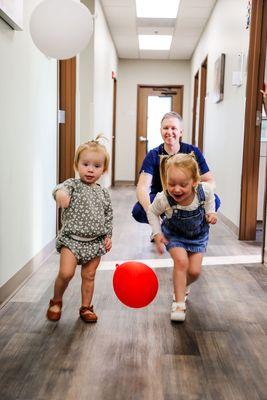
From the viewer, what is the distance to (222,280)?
8.45 feet

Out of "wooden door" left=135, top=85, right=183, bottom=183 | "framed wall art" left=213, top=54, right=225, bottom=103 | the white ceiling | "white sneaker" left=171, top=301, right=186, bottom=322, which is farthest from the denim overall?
"wooden door" left=135, top=85, right=183, bottom=183

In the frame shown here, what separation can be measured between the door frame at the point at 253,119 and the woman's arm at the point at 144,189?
1.31 m

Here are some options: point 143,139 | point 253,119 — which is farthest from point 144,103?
point 253,119

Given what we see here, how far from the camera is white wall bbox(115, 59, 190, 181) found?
30.7 ft

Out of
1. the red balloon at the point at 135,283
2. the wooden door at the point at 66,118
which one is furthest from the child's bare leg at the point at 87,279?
the wooden door at the point at 66,118

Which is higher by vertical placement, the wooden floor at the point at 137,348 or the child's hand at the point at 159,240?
the child's hand at the point at 159,240

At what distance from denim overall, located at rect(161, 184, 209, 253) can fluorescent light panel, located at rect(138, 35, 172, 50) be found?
620cm

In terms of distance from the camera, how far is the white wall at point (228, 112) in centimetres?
397

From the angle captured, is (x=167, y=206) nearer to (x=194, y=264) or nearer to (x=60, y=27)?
(x=194, y=264)

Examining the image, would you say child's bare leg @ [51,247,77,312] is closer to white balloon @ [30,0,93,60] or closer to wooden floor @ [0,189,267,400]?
wooden floor @ [0,189,267,400]

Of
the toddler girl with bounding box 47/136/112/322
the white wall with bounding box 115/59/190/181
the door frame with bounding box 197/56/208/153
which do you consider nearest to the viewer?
the toddler girl with bounding box 47/136/112/322

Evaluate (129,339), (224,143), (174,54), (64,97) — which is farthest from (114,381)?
(174,54)

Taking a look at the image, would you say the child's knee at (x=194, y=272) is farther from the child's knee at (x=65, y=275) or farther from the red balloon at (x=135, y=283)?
the child's knee at (x=65, y=275)

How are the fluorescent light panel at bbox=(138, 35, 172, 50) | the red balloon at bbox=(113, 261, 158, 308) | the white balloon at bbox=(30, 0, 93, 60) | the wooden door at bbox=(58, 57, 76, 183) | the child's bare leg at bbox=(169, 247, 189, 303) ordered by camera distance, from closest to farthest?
the red balloon at bbox=(113, 261, 158, 308) → the child's bare leg at bbox=(169, 247, 189, 303) → the white balloon at bbox=(30, 0, 93, 60) → the wooden door at bbox=(58, 57, 76, 183) → the fluorescent light panel at bbox=(138, 35, 172, 50)
